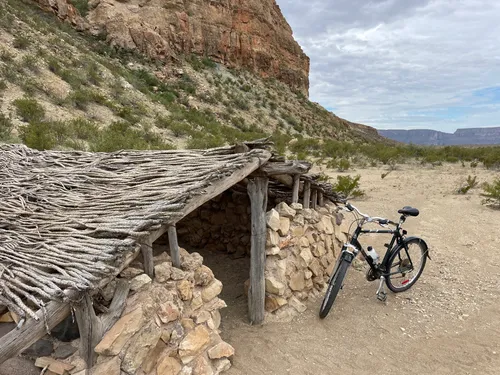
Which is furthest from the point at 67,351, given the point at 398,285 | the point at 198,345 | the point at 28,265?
the point at 398,285

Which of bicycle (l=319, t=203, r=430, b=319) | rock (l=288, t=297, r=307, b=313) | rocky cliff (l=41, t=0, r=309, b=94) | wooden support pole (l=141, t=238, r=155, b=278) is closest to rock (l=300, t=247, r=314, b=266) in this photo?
bicycle (l=319, t=203, r=430, b=319)

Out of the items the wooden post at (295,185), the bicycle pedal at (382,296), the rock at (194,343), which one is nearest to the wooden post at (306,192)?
the wooden post at (295,185)

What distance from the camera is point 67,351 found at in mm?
2506

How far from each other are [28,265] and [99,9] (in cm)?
2657

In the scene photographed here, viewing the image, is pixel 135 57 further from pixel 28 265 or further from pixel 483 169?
pixel 28 265

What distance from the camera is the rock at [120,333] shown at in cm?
241

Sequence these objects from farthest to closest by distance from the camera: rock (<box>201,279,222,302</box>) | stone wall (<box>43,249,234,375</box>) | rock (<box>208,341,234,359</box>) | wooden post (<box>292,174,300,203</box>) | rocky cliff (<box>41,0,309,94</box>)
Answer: rocky cliff (<box>41,0,309,94</box>) → wooden post (<box>292,174,300,203</box>) → rock (<box>201,279,222,302</box>) → rock (<box>208,341,234,359</box>) → stone wall (<box>43,249,234,375</box>)

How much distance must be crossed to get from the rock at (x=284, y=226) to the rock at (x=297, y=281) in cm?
53

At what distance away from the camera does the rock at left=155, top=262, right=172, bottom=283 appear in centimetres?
300

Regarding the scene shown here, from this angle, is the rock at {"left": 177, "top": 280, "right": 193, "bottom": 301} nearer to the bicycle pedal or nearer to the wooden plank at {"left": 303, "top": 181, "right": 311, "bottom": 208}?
the wooden plank at {"left": 303, "top": 181, "right": 311, "bottom": 208}

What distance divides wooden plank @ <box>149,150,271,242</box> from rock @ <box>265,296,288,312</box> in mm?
1530

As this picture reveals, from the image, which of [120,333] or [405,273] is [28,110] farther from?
[405,273]

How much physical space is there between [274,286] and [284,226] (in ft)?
2.32

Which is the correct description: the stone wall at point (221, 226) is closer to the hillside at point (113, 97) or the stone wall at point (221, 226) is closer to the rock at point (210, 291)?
the rock at point (210, 291)
